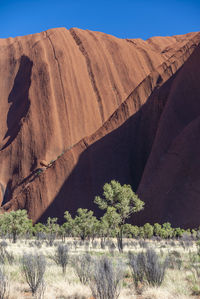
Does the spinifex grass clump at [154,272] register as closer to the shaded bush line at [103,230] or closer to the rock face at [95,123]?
the shaded bush line at [103,230]

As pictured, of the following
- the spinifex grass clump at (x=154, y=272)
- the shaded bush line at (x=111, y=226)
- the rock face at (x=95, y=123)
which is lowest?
the spinifex grass clump at (x=154, y=272)

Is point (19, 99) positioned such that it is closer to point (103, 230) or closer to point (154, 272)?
point (103, 230)

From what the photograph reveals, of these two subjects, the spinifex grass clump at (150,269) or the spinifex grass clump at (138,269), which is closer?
the spinifex grass clump at (150,269)

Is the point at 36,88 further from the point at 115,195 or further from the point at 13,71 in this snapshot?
the point at 115,195

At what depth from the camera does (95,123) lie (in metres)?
74.4

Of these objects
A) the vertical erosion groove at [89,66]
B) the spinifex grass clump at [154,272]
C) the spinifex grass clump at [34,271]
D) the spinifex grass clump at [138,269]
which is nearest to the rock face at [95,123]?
the vertical erosion groove at [89,66]

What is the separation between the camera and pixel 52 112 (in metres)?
72.8

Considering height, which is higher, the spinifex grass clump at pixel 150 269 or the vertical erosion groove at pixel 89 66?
the vertical erosion groove at pixel 89 66

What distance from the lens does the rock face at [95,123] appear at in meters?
35.7

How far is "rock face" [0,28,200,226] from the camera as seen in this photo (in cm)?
3572

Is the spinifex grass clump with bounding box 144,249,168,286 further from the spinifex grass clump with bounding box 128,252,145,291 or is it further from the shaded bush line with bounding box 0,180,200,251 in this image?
the shaded bush line with bounding box 0,180,200,251

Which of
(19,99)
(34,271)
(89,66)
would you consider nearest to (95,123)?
(89,66)

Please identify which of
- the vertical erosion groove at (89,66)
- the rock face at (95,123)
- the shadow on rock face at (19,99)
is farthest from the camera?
the vertical erosion groove at (89,66)

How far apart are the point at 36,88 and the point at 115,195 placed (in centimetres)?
5978
